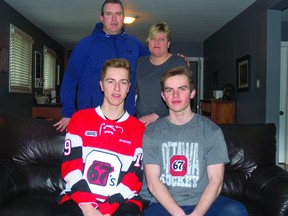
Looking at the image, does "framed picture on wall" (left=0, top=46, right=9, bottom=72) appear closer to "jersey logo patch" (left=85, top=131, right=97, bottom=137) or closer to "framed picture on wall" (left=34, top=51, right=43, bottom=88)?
"framed picture on wall" (left=34, top=51, right=43, bottom=88)

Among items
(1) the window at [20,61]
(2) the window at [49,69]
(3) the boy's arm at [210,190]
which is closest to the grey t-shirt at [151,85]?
(3) the boy's arm at [210,190]

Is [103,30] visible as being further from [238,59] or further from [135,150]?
[238,59]

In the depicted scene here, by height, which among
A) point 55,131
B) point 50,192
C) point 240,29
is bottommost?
point 50,192

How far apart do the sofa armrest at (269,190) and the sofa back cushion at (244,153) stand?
60 mm

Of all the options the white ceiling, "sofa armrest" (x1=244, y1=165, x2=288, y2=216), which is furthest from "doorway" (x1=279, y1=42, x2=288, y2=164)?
"sofa armrest" (x1=244, y1=165, x2=288, y2=216)

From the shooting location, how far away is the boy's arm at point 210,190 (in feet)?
6.10

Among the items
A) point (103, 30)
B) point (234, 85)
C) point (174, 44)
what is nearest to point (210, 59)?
point (174, 44)

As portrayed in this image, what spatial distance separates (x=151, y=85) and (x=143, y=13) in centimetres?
343

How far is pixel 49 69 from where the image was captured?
829cm

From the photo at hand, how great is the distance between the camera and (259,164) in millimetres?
2475

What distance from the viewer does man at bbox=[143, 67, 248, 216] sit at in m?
1.96

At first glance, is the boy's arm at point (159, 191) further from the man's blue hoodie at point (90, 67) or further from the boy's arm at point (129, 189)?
the man's blue hoodie at point (90, 67)

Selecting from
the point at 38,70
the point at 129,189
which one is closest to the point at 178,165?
the point at 129,189

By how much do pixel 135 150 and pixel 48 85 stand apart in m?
6.74
